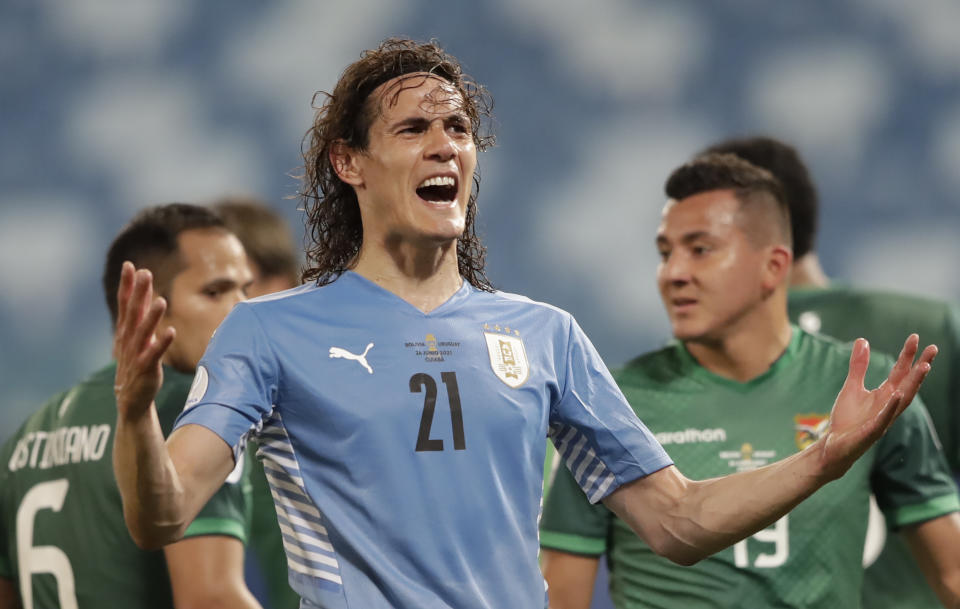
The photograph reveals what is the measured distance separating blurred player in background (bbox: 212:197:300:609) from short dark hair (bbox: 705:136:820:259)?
192cm

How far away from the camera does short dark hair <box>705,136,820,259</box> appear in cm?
Result: 522

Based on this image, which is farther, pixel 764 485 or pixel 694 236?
pixel 694 236

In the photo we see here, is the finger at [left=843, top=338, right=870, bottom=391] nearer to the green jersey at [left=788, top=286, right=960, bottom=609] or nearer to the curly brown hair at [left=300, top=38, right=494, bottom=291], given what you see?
the curly brown hair at [left=300, top=38, right=494, bottom=291]

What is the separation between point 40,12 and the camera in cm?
780

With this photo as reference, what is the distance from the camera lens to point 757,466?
12.7ft

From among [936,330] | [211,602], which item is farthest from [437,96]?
[936,330]

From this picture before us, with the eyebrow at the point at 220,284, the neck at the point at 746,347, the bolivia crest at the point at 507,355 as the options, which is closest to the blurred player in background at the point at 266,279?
the eyebrow at the point at 220,284

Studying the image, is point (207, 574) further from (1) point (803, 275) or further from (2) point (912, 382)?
(1) point (803, 275)

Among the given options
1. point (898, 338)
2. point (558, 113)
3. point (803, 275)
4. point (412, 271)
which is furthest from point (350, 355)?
point (558, 113)

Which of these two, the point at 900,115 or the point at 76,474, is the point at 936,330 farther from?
the point at 900,115

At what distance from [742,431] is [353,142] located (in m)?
1.72

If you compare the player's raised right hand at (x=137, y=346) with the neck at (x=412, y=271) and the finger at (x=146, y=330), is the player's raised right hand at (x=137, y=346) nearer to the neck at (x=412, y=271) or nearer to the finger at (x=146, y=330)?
the finger at (x=146, y=330)

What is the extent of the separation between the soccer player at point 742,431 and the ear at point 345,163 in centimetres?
145

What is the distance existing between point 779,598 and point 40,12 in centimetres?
605
